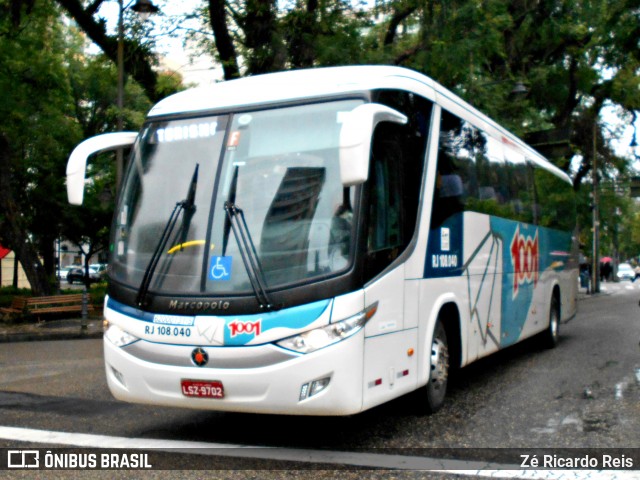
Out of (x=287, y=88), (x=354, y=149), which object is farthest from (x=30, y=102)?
(x=354, y=149)

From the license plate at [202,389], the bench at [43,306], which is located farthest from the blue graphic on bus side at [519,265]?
the bench at [43,306]

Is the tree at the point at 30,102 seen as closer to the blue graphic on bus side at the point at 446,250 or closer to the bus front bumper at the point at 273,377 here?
the blue graphic on bus side at the point at 446,250

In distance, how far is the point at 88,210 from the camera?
3925cm

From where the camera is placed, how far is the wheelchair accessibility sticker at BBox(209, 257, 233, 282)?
6438 mm

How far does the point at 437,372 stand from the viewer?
316 inches

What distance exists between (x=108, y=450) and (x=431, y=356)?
3057 millimetres

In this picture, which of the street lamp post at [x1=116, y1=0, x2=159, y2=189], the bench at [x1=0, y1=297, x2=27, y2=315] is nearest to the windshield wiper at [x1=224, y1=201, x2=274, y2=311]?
the street lamp post at [x1=116, y1=0, x2=159, y2=189]

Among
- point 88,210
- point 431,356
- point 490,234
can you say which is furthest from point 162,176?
point 88,210

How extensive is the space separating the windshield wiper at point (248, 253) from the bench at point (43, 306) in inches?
711

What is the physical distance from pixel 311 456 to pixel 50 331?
14.9m

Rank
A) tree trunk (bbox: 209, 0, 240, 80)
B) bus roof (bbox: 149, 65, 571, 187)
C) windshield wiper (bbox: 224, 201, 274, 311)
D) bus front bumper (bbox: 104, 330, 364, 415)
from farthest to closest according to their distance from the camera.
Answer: tree trunk (bbox: 209, 0, 240, 80)
bus roof (bbox: 149, 65, 571, 187)
windshield wiper (bbox: 224, 201, 274, 311)
bus front bumper (bbox: 104, 330, 364, 415)

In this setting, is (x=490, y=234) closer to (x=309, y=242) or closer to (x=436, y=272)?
(x=436, y=272)

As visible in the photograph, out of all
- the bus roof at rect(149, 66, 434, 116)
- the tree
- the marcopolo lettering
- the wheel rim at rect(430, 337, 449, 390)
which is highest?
the tree

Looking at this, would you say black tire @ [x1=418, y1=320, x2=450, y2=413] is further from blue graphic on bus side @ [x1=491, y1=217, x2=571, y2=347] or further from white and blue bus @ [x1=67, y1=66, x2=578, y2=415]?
blue graphic on bus side @ [x1=491, y1=217, x2=571, y2=347]
